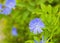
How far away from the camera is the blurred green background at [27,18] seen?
1.53 meters

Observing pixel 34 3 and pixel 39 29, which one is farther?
pixel 34 3

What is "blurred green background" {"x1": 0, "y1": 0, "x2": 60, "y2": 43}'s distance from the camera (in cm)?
153

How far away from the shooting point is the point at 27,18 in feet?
5.87

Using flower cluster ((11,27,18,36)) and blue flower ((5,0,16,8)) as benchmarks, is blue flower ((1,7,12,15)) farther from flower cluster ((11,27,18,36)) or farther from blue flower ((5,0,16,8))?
flower cluster ((11,27,18,36))

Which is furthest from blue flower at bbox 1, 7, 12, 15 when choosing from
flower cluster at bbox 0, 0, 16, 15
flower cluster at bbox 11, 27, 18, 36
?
flower cluster at bbox 11, 27, 18, 36

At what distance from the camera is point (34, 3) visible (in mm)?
1778

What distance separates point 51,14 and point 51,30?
129 millimetres

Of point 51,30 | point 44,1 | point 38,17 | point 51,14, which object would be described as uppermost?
point 44,1

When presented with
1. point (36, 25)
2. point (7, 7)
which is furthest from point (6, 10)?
point (36, 25)

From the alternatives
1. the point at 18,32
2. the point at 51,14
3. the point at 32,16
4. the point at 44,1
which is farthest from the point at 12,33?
the point at 51,14

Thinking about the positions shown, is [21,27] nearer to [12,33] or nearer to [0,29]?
[12,33]

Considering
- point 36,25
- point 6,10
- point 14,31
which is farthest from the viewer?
point 14,31

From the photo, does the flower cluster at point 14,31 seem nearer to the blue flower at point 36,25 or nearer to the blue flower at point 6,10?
the blue flower at point 6,10

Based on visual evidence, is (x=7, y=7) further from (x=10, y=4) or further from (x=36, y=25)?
(x=36, y=25)
